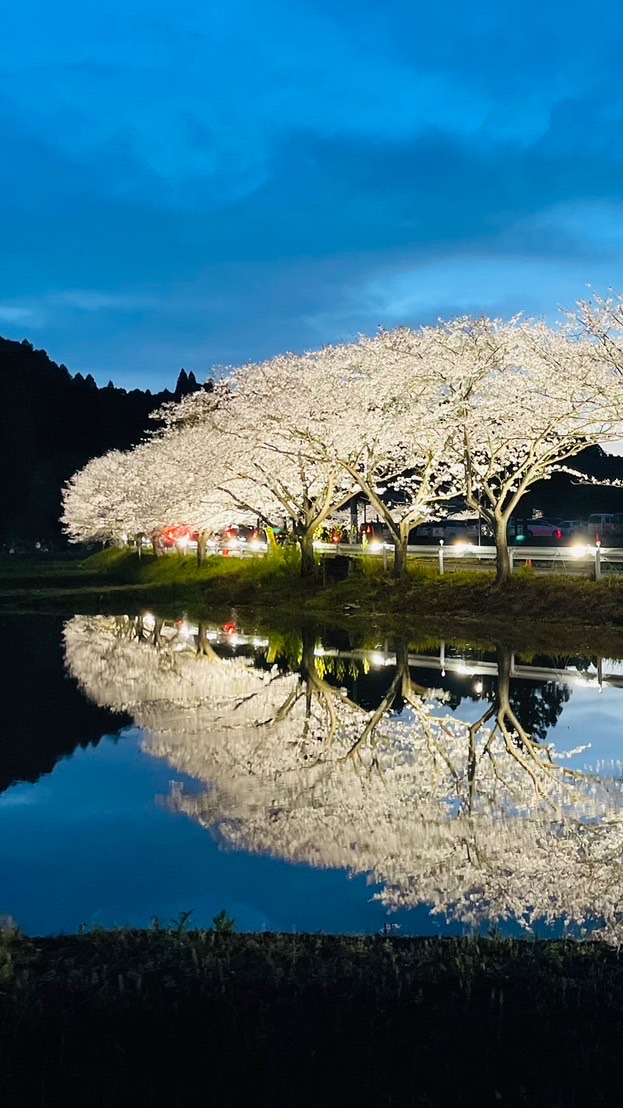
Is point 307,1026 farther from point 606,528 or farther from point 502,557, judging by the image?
point 606,528

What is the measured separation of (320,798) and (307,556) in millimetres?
26800

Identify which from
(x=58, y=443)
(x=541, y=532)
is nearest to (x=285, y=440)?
(x=541, y=532)

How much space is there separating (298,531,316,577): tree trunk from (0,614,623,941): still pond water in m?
16.5

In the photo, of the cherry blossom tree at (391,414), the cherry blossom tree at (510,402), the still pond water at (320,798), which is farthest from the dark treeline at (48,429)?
the still pond water at (320,798)

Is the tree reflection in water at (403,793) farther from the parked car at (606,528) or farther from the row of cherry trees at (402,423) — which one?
the parked car at (606,528)

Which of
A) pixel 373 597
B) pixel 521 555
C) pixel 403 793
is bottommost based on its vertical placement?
pixel 403 793

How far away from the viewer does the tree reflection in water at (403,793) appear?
752cm

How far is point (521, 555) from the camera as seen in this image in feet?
103

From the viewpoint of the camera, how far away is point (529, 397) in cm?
2720

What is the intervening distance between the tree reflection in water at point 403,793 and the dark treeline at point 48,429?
72.7m

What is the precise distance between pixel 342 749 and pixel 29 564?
61.7 meters

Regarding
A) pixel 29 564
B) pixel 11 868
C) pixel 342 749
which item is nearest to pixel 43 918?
pixel 11 868

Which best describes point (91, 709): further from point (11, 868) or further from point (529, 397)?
point (529, 397)

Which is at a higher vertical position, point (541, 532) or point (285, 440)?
point (285, 440)
